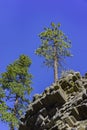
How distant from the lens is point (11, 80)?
3800 centimetres

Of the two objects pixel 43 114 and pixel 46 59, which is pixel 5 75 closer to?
pixel 46 59

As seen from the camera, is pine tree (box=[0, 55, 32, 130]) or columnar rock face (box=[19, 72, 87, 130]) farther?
pine tree (box=[0, 55, 32, 130])

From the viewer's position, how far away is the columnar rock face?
15938mm

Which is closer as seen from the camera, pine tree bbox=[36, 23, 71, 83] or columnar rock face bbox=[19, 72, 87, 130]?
columnar rock face bbox=[19, 72, 87, 130]

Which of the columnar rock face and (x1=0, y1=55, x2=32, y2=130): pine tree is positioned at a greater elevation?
(x1=0, y1=55, x2=32, y2=130): pine tree

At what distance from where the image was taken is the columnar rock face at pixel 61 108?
15.9m

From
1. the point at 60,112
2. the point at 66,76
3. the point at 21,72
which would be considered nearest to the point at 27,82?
the point at 21,72

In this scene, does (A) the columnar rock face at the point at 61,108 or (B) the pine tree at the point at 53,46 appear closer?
(A) the columnar rock face at the point at 61,108

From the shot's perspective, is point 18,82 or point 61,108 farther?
point 18,82

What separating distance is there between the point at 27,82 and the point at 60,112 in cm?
2089

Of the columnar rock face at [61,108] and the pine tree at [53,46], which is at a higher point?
the pine tree at [53,46]

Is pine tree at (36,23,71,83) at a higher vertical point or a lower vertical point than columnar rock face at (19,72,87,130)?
higher

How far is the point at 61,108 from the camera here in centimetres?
1791

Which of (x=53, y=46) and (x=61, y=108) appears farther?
(x=53, y=46)
